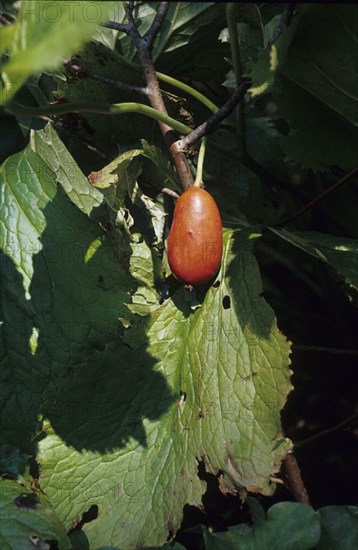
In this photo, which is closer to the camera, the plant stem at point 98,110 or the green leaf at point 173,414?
the plant stem at point 98,110

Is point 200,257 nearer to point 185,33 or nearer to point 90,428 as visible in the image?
point 90,428

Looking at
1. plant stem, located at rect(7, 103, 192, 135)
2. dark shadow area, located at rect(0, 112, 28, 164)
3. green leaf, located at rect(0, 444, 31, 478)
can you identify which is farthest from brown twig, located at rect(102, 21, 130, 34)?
green leaf, located at rect(0, 444, 31, 478)

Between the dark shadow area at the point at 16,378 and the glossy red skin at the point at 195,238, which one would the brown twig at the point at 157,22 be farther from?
the dark shadow area at the point at 16,378

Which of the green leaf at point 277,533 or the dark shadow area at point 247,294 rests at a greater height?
the dark shadow area at point 247,294

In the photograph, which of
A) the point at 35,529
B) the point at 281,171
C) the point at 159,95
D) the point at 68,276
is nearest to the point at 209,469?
the point at 35,529

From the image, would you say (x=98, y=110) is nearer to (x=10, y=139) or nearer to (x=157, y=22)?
(x=157, y=22)

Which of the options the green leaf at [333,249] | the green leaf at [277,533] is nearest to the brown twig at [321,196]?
the green leaf at [333,249]

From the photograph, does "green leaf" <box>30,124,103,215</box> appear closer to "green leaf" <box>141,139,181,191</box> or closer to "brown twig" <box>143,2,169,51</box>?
"green leaf" <box>141,139,181,191</box>
